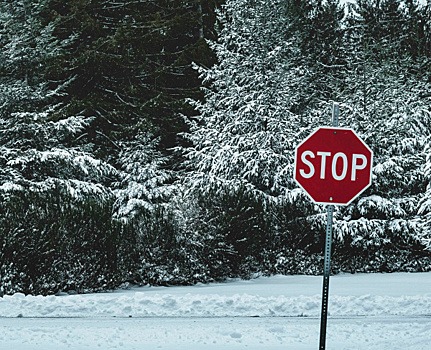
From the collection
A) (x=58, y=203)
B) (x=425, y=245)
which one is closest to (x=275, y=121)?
(x=425, y=245)

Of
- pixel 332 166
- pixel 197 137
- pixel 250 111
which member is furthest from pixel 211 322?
pixel 197 137

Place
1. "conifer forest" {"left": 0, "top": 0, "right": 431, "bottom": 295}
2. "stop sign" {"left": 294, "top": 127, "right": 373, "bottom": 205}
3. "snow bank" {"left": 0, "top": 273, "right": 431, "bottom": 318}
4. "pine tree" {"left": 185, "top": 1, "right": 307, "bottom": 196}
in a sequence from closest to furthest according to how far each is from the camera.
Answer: "stop sign" {"left": 294, "top": 127, "right": 373, "bottom": 205} < "snow bank" {"left": 0, "top": 273, "right": 431, "bottom": 318} < "conifer forest" {"left": 0, "top": 0, "right": 431, "bottom": 295} < "pine tree" {"left": 185, "top": 1, "right": 307, "bottom": 196}

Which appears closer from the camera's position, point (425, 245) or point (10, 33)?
point (425, 245)

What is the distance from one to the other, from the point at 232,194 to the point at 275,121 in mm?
4148

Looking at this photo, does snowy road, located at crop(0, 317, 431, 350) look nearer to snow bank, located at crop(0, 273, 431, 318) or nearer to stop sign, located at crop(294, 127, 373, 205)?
Answer: snow bank, located at crop(0, 273, 431, 318)

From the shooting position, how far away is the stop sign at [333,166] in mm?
6637

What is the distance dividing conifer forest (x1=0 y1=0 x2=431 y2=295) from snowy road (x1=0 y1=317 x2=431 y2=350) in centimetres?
472

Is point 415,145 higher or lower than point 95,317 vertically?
higher

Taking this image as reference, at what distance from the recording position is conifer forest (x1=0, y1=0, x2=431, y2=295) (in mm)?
15812

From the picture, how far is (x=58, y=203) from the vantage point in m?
15.7

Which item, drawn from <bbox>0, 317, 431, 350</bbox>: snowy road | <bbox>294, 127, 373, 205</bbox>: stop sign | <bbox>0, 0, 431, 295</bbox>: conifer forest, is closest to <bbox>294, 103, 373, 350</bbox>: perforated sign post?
<bbox>294, 127, 373, 205</bbox>: stop sign

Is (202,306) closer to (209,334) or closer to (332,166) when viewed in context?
(209,334)

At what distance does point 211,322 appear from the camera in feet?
32.8

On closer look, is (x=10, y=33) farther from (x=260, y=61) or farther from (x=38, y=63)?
(x=260, y=61)
